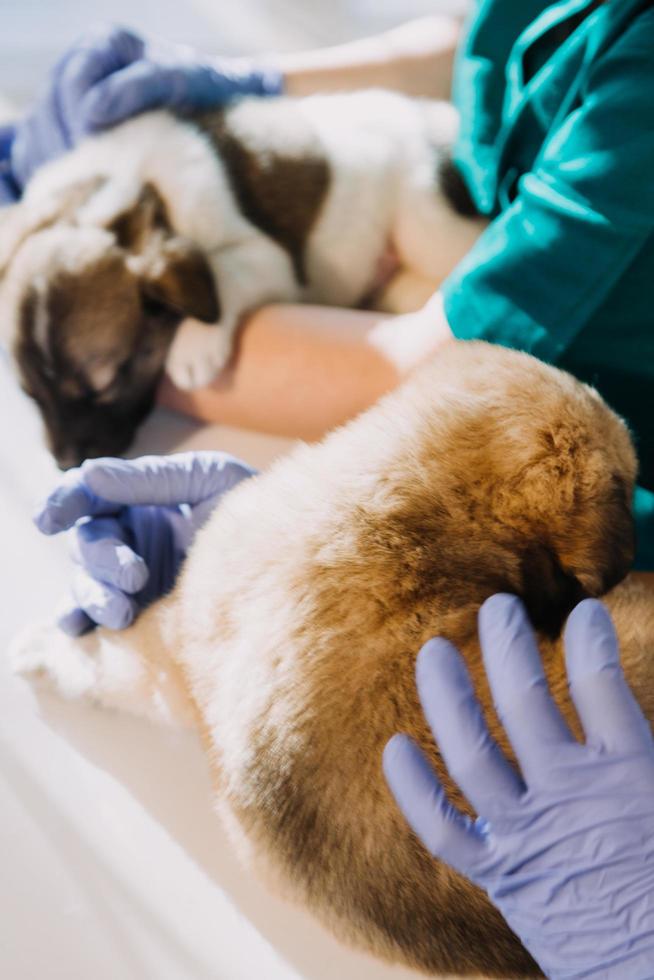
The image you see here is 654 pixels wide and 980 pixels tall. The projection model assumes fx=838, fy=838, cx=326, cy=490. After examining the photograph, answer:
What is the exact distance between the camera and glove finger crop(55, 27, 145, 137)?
171cm

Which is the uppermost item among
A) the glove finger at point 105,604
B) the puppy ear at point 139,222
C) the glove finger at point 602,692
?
the puppy ear at point 139,222

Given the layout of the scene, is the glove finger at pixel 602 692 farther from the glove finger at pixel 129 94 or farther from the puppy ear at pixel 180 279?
the glove finger at pixel 129 94

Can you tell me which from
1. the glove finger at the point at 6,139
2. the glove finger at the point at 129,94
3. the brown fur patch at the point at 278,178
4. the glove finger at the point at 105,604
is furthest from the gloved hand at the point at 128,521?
the glove finger at the point at 6,139

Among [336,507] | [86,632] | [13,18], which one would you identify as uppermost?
[13,18]

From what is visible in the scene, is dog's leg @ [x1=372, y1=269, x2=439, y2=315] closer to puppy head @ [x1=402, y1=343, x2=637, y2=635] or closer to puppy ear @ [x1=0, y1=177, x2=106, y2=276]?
puppy ear @ [x1=0, y1=177, x2=106, y2=276]

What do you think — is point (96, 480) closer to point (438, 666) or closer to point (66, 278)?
point (66, 278)

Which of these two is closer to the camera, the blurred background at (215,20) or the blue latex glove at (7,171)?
the blue latex glove at (7,171)

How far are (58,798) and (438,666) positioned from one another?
22.9 inches

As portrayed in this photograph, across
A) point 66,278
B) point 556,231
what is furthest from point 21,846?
point 556,231

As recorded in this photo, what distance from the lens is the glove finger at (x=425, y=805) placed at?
2.54 feet

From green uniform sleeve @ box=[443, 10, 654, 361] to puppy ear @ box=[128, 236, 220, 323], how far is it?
48 centimetres

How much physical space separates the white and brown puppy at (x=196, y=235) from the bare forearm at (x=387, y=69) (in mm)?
Answer: 201

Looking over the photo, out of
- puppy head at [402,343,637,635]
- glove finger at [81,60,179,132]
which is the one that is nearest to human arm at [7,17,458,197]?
glove finger at [81,60,179,132]

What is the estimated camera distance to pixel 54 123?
187cm
